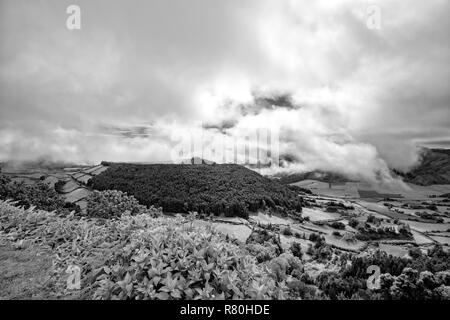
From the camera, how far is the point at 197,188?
3541 centimetres

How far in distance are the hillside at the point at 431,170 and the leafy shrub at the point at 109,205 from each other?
2474 inches

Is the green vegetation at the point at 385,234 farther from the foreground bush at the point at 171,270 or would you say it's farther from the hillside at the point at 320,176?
the hillside at the point at 320,176

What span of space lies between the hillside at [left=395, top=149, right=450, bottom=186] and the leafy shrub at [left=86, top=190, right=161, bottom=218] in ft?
206

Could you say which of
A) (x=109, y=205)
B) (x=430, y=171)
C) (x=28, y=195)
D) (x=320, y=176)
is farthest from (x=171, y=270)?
(x=320, y=176)

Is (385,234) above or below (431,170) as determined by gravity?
below

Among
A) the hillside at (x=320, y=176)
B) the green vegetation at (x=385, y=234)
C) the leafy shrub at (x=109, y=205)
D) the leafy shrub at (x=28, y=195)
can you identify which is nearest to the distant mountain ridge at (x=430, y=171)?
the hillside at (x=320, y=176)

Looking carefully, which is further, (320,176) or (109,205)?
(320,176)

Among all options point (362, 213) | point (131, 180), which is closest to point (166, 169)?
point (131, 180)

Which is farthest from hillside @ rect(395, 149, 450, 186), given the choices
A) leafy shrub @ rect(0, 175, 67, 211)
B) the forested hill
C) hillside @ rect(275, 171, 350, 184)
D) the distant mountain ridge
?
leafy shrub @ rect(0, 175, 67, 211)

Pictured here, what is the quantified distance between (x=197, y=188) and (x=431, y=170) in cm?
7156

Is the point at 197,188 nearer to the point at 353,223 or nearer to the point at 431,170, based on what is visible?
the point at 353,223

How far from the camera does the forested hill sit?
29.4 m

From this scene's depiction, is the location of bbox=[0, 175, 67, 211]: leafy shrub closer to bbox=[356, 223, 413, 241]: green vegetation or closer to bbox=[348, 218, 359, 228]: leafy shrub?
bbox=[356, 223, 413, 241]: green vegetation

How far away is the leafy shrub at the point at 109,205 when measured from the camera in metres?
14.4
